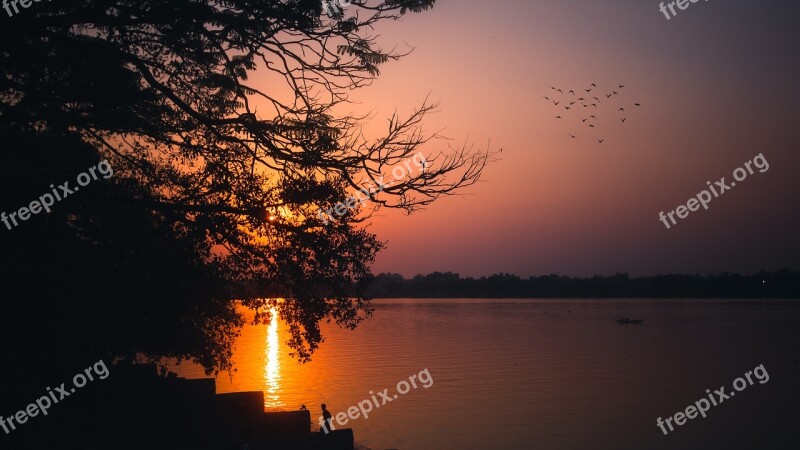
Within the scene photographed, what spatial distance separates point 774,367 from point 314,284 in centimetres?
7608

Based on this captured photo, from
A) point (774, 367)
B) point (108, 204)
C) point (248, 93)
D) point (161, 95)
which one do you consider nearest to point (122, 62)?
point (161, 95)

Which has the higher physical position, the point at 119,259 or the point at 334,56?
the point at 334,56

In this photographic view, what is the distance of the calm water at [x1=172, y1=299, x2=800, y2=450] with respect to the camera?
40875mm

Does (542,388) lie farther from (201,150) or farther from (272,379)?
(201,150)

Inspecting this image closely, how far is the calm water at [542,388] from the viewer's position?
4088cm

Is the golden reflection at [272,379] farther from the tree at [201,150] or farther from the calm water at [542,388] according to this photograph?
the tree at [201,150]

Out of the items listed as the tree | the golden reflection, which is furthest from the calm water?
the tree

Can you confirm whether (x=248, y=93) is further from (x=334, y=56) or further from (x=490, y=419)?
(x=490, y=419)

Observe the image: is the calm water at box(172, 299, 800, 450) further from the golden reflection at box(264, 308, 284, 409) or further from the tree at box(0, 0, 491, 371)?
the tree at box(0, 0, 491, 371)

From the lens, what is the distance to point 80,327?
1145cm

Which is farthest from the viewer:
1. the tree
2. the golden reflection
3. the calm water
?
the golden reflection

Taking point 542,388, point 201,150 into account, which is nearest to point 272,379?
point 542,388

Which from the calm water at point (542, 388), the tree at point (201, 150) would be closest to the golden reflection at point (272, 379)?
the calm water at point (542, 388)

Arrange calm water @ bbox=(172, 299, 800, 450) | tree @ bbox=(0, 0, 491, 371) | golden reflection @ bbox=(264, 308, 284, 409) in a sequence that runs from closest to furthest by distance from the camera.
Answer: tree @ bbox=(0, 0, 491, 371)
calm water @ bbox=(172, 299, 800, 450)
golden reflection @ bbox=(264, 308, 284, 409)
